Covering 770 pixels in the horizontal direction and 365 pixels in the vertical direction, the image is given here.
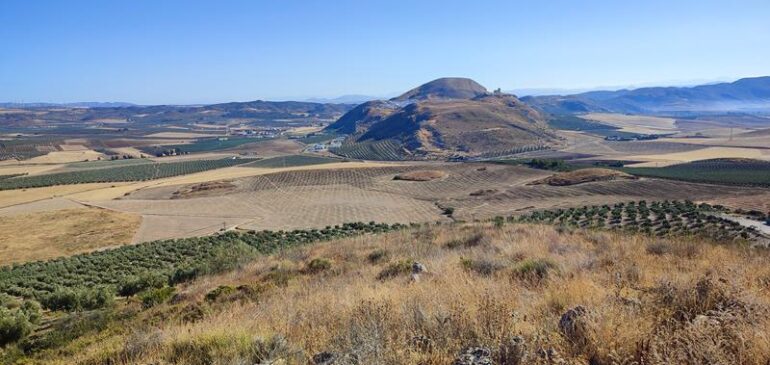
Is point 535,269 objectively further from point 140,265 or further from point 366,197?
point 366,197

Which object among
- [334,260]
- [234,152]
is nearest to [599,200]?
[334,260]

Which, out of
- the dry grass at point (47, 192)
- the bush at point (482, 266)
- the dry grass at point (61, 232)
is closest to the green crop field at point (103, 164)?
the dry grass at point (47, 192)

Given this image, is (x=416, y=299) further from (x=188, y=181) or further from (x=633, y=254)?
(x=188, y=181)

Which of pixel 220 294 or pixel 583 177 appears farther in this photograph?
pixel 583 177

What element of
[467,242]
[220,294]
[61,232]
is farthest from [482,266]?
[61,232]

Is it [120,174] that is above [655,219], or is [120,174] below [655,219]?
below

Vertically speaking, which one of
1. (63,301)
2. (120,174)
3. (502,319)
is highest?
(502,319)

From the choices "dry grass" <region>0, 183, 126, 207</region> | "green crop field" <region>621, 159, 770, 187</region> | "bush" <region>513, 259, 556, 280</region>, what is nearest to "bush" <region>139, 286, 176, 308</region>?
"bush" <region>513, 259, 556, 280</region>

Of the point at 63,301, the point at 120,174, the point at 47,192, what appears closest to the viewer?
the point at 63,301
